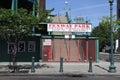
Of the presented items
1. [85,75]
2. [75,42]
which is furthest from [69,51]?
[85,75]

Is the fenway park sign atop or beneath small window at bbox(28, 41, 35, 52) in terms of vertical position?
atop

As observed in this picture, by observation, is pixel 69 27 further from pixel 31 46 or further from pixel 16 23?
pixel 16 23

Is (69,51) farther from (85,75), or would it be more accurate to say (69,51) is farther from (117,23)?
(117,23)

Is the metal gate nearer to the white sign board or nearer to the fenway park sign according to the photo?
the white sign board

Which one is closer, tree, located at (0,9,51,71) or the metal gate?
tree, located at (0,9,51,71)

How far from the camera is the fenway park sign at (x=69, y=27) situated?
3669 centimetres

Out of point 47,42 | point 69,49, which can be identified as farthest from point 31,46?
point 69,49

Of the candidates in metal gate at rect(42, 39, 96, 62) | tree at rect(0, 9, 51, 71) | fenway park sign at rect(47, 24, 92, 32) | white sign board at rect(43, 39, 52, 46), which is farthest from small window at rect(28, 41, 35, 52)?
tree at rect(0, 9, 51, 71)

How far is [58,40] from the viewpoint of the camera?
1468 inches

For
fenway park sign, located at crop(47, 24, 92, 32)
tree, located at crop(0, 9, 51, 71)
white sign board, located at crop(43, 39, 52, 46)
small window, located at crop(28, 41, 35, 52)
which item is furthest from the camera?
small window, located at crop(28, 41, 35, 52)

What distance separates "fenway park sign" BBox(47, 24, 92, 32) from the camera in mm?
36688

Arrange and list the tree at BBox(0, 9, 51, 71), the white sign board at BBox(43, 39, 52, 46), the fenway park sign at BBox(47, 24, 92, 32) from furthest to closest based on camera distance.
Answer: the white sign board at BBox(43, 39, 52, 46) < the fenway park sign at BBox(47, 24, 92, 32) < the tree at BBox(0, 9, 51, 71)

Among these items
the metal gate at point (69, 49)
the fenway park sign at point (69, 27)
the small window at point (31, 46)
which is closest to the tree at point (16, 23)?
the fenway park sign at point (69, 27)

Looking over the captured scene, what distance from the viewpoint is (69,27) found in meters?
36.9
